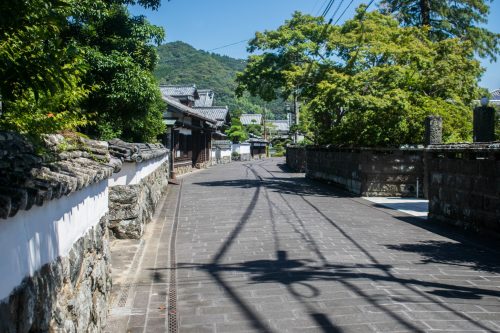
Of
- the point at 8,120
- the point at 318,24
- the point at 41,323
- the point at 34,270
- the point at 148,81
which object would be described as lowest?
the point at 41,323

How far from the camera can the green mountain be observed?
97.1 metres

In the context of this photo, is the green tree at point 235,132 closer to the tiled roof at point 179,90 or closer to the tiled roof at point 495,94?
the tiled roof at point 179,90

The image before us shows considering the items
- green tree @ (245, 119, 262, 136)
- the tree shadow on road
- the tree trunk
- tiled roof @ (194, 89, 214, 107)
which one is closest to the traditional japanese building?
the tree trunk

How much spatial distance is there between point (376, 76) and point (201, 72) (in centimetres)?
8846

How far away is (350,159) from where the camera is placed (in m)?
19.3

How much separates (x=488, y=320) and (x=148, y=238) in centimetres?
698

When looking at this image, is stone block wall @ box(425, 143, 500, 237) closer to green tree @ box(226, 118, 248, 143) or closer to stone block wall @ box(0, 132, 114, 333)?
stone block wall @ box(0, 132, 114, 333)

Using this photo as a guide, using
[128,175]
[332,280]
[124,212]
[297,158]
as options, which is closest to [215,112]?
[297,158]

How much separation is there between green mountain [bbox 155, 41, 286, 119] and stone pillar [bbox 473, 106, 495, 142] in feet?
258

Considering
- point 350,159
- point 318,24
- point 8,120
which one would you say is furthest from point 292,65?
point 8,120

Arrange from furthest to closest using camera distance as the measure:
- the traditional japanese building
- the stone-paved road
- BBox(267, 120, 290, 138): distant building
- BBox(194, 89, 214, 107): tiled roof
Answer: BBox(267, 120, 290, 138): distant building, BBox(194, 89, 214, 107): tiled roof, the traditional japanese building, the stone-paved road

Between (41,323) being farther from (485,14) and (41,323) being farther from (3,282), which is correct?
(485,14)

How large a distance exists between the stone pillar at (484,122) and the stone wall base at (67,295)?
12251mm

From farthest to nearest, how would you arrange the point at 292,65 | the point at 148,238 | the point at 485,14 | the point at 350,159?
the point at 485,14, the point at 292,65, the point at 350,159, the point at 148,238
